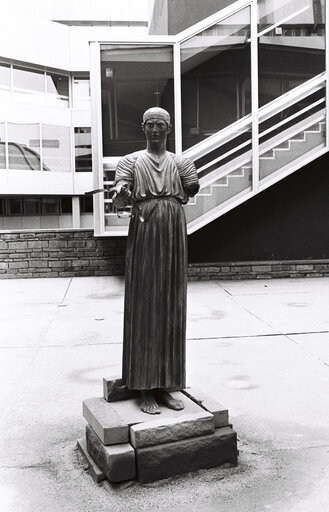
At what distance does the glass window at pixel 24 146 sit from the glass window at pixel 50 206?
2853mm

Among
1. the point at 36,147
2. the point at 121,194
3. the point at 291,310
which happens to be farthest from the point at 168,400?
the point at 36,147

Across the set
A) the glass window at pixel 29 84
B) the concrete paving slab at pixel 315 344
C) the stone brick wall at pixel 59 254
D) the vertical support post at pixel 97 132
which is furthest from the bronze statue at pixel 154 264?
the glass window at pixel 29 84

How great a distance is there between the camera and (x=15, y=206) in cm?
3000

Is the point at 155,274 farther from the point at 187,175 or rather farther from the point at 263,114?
the point at 263,114

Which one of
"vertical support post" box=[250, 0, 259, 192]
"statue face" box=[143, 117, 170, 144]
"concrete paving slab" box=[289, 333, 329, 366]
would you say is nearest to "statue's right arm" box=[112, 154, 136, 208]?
"statue face" box=[143, 117, 170, 144]

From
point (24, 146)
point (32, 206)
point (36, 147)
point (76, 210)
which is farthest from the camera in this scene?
point (32, 206)

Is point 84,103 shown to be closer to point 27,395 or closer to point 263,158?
point 263,158

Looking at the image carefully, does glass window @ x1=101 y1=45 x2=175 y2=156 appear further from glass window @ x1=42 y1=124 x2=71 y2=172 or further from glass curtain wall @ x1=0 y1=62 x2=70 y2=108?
glass window @ x1=42 y1=124 x2=71 y2=172

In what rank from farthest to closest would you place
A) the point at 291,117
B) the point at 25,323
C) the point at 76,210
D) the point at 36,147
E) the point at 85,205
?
the point at 85,205, the point at 76,210, the point at 36,147, the point at 291,117, the point at 25,323

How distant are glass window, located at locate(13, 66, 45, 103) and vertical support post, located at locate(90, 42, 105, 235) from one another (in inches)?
684

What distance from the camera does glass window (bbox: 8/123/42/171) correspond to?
26.8 metres

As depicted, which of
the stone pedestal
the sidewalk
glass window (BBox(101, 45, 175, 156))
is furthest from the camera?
glass window (BBox(101, 45, 175, 156))

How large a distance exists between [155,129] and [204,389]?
2.43m

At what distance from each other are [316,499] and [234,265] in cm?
898
